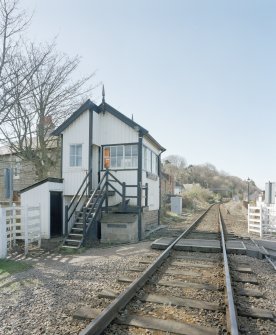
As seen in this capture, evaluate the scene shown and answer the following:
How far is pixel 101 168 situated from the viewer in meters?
14.2

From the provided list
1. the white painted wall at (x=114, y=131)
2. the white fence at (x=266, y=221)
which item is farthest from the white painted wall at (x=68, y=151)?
the white fence at (x=266, y=221)

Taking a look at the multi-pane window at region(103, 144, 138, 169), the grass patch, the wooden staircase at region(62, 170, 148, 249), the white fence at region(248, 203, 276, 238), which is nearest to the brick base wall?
the wooden staircase at region(62, 170, 148, 249)

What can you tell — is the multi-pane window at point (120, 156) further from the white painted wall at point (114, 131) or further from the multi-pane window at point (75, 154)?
the multi-pane window at point (75, 154)

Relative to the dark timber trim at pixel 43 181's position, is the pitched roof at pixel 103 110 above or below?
above

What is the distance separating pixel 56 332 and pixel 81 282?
88.9 inches

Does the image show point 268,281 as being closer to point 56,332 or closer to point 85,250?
point 56,332

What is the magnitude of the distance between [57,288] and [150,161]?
10656mm

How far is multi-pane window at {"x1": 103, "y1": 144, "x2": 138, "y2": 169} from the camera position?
13.7 meters

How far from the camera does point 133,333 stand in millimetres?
3629

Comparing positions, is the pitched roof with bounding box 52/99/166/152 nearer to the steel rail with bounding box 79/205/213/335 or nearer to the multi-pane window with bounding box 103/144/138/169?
the multi-pane window with bounding box 103/144/138/169

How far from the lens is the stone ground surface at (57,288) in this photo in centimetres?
395

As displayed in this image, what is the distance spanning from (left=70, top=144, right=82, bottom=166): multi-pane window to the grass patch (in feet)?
21.1

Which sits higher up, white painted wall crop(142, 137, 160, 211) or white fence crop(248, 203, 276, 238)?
white painted wall crop(142, 137, 160, 211)

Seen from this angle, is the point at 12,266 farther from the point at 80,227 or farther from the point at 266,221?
the point at 266,221
